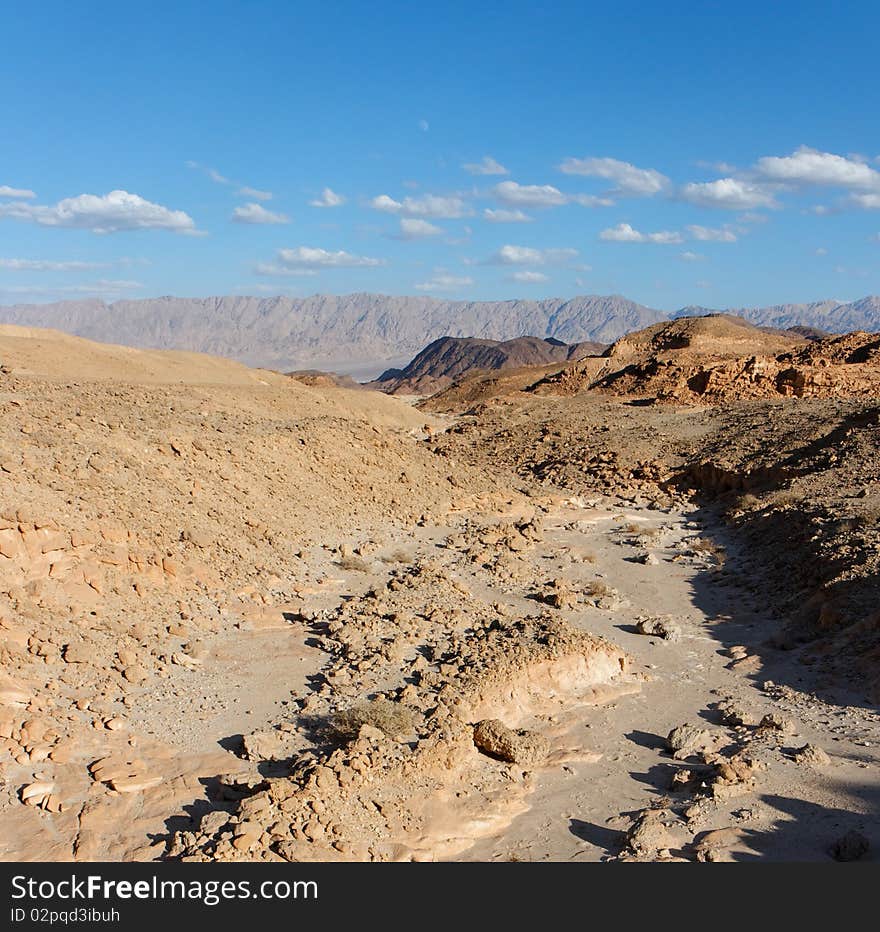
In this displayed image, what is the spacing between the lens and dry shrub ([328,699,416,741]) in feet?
22.2

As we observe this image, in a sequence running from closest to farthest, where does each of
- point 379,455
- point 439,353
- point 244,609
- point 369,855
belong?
point 369,855
point 244,609
point 379,455
point 439,353

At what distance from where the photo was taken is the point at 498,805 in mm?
6230

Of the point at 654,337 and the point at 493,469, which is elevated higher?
the point at 654,337

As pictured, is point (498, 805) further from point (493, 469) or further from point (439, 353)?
point (439, 353)

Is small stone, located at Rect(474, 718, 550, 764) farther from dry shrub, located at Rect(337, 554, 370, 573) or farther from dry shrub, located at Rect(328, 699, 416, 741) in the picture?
dry shrub, located at Rect(337, 554, 370, 573)

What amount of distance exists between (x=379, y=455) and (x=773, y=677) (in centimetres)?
889

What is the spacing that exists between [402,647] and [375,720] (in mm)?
1971

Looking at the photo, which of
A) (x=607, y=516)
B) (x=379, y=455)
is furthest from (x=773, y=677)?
(x=379, y=455)

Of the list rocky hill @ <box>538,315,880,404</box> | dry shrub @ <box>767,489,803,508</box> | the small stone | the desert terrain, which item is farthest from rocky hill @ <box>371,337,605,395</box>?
the small stone

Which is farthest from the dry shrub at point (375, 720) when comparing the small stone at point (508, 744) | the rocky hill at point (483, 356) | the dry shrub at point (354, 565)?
the rocky hill at point (483, 356)

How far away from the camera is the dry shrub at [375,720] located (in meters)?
6.78

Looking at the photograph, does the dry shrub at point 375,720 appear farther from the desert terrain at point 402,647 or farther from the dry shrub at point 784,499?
the dry shrub at point 784,499

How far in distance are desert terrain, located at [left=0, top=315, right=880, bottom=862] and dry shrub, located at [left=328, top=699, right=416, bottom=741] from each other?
30 mm

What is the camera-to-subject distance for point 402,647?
28.9 feet
